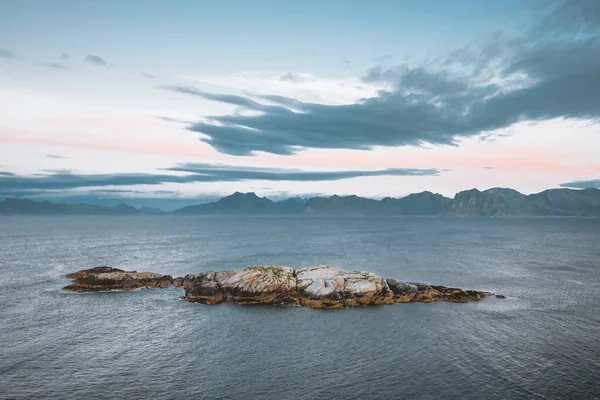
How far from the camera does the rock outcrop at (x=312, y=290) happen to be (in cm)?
6900

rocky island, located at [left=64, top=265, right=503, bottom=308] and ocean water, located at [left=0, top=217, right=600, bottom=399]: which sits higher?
rocky island, located at [left=64, top=265, right=503, bottom=308]

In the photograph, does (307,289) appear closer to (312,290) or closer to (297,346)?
(312,290)

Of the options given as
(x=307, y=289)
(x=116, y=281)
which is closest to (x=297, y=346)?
(x=307, y=289)

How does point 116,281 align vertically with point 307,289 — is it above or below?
below

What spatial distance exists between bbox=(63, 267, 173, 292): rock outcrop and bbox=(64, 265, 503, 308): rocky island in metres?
0.33

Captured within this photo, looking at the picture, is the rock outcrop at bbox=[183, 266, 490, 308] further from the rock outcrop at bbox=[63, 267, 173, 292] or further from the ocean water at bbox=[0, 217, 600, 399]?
the rock outcrop at bbox=[63, 267, 173, 292]

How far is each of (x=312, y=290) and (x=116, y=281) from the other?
42861mm

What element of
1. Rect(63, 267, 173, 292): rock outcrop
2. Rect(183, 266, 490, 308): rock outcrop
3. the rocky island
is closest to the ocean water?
the rocky island

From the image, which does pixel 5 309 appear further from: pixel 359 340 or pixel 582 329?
pixel 582 329

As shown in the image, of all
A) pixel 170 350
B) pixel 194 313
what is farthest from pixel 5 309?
pixel 170 350

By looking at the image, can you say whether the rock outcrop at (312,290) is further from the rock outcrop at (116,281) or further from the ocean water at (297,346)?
the rock outcrop at (116,281)

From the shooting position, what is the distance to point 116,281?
269ft

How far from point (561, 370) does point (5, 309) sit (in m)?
79.0

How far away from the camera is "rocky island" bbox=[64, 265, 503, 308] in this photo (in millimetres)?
69062
